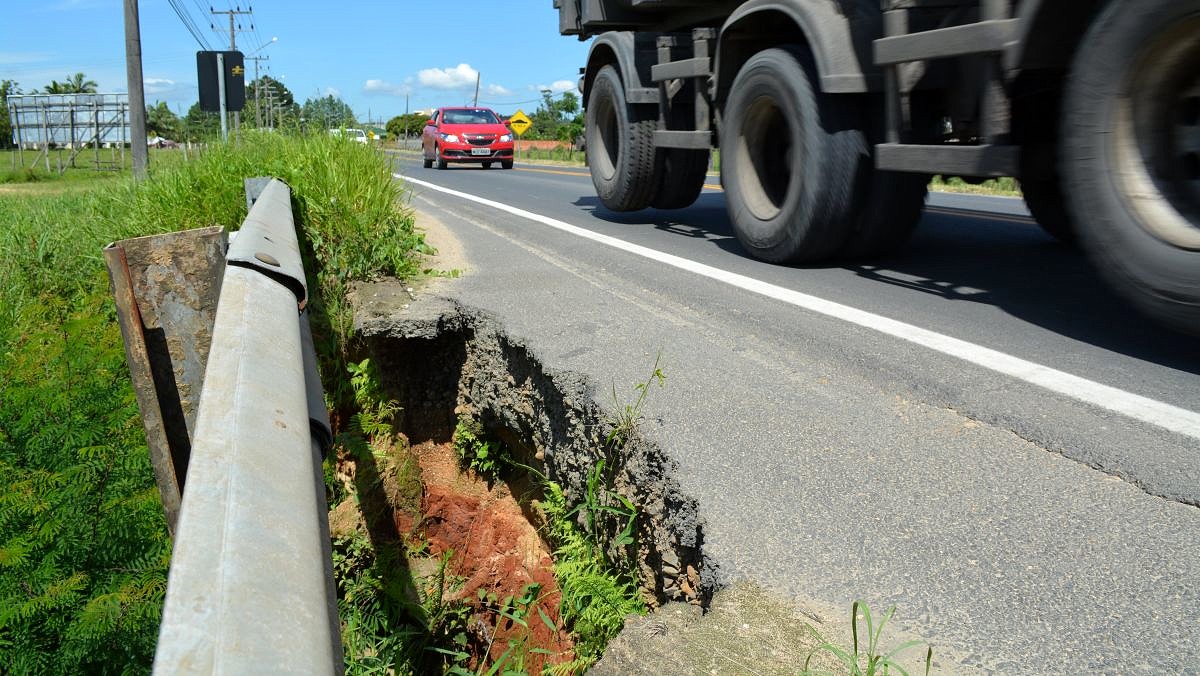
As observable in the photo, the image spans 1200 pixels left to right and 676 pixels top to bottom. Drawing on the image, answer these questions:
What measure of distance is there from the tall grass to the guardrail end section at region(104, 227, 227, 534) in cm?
65

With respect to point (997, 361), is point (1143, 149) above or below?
above

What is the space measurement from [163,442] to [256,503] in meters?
1.60

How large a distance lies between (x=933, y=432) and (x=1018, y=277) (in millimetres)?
2685

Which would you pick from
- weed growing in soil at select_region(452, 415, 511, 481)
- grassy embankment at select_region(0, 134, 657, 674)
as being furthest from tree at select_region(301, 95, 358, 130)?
weed growing in soil at select_region(452, 415, 511, 481)

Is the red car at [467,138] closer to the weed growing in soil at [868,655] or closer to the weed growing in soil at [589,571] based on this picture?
the weed growing in soil at [589,571]

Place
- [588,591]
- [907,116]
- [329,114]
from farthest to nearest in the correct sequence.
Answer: [329,114] → [907,116] → [588,591]

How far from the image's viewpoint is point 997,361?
10.9 feet

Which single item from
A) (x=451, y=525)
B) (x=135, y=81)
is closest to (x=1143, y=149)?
(x=451, y=525)

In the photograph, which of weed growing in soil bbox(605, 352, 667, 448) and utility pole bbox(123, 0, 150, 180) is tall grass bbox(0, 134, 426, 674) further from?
utility pole bbox(123, 0, 150, 180)

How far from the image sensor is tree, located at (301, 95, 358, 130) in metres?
7.14

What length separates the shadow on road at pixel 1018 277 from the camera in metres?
3.61

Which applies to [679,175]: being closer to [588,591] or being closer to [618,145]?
[618,145]

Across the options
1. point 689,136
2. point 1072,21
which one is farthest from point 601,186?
point 1072,21

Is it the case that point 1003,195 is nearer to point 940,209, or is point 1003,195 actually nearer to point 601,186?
point 940,209
